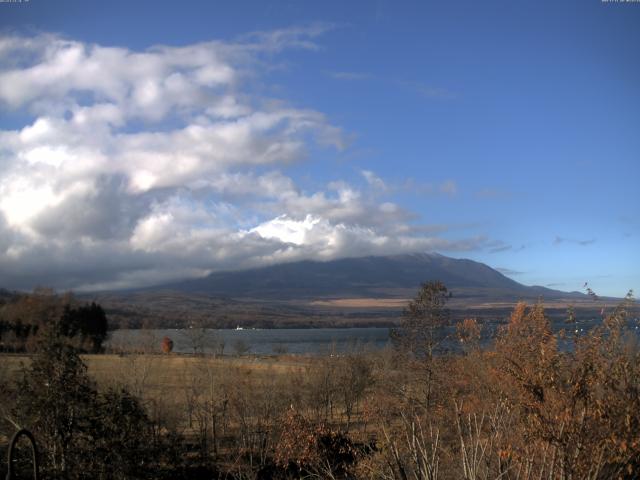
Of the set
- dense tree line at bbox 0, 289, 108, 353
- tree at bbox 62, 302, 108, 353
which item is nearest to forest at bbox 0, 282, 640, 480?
dense tree line at bbox 0, 289, 108, 353

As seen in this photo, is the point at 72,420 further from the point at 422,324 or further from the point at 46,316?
the point at 46,316

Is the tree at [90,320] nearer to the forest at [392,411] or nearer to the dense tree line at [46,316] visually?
the dense tree line at [46,316]

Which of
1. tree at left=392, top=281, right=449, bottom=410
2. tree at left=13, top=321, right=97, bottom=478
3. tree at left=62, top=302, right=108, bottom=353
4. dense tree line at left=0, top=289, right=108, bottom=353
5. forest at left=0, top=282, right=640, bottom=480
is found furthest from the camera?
tree at left=62, top=302, right=108, bottom=353

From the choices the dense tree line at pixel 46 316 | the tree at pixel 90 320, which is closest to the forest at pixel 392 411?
the dense tree line at pixel 46 316

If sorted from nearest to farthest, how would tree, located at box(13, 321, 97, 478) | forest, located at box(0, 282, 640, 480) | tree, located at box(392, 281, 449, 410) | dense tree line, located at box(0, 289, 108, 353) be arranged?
forest, located at box(0, 282, 640, 480) < tree, located at box(13, 321, 97, 478) < tree, located at box(392, 281, 449, 410) < dense tree line, located at box(0, 289, 108, 353)

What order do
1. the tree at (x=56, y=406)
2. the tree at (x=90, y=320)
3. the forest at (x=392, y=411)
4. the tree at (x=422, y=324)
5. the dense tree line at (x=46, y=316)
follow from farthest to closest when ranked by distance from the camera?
the tree at (x=90, y=320) < the dense tree line at (x=46, y=316) < the tree at (x=422, y=324) < the tree at (x=56, y=406) < the forest at (x=392, y=411)

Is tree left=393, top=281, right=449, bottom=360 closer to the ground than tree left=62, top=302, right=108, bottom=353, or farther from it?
farther from it

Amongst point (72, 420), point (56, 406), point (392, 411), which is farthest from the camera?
point (392, 411)

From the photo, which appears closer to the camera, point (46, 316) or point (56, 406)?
point (56, 406)

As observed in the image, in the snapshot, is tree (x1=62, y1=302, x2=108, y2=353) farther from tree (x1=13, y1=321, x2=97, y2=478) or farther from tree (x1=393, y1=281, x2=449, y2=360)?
tree (x1=13, y1=321, x2=97, y2=478)

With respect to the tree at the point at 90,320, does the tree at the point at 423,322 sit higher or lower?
higher

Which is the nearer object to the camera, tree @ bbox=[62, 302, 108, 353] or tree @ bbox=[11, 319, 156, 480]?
tree @ bbox=[11, 319, 156, 480]

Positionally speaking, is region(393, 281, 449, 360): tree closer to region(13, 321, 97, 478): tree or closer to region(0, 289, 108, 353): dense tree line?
region(13, 321, 97, 478): tree

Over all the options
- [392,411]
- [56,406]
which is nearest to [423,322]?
[392,411]
